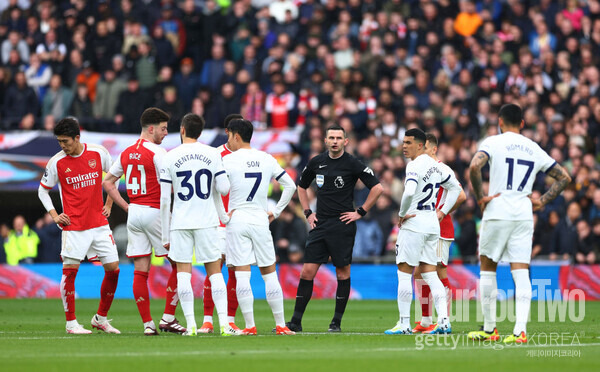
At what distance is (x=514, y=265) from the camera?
460 inches

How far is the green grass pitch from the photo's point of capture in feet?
30.9

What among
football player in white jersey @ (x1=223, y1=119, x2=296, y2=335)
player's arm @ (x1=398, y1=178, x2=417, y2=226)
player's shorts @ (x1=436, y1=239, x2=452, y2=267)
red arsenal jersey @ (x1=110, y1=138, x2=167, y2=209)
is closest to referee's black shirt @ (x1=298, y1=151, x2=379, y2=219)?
player's arm @ (x1=398, y1=178, x2=417, y2=226)

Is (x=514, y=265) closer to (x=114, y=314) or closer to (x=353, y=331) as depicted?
(x=353, y=331)

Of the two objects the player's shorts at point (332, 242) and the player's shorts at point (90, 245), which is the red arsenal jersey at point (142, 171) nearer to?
the player's shorts at point (90, 245)

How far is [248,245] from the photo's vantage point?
41.7 ft

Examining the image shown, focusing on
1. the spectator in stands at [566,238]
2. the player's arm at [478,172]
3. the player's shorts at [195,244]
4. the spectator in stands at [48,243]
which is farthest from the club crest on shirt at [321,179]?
the spectator in stands at [48,243]

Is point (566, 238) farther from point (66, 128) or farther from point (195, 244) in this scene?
point (66, 128)

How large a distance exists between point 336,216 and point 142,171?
103 inches

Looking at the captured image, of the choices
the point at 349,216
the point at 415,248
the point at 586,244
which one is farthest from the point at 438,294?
the point at 586,244

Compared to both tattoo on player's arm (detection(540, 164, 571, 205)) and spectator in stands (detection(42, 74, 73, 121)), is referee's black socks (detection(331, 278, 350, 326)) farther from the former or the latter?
spectator in stands (detection(42, 74, 73, 121))

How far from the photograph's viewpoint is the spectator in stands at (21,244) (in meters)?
24.0

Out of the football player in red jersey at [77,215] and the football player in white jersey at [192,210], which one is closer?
the football player in white jersey at [192,210]

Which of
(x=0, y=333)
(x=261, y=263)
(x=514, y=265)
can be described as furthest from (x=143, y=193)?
(x=514, y=265)

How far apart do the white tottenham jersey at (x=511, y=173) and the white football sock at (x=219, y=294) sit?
10.2 feet
